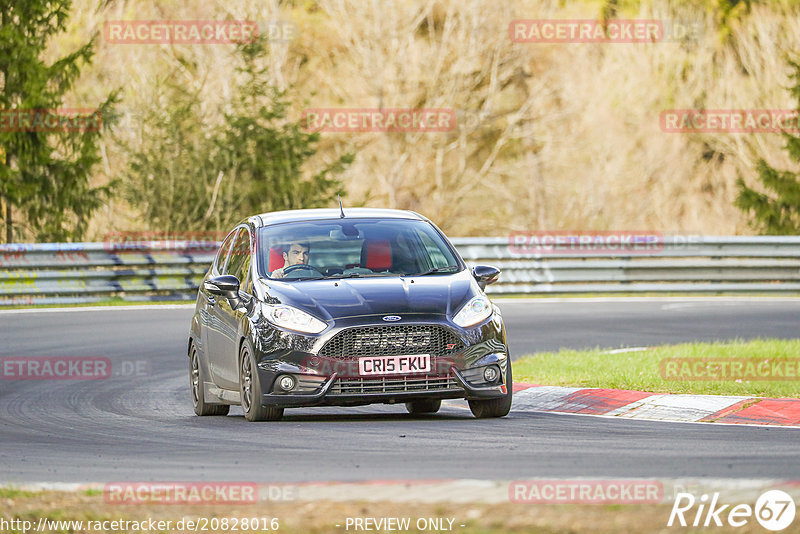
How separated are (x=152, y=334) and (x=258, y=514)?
13.8 metres

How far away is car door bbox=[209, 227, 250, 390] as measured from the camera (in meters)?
11.4

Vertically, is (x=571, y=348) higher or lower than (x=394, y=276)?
lower

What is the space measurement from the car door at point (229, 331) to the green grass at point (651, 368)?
309 centimetres

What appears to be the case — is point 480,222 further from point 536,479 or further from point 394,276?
point 536,479

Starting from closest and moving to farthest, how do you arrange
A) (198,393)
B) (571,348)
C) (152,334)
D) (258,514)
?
(258,514), (198,393), (571,348), (152,334)

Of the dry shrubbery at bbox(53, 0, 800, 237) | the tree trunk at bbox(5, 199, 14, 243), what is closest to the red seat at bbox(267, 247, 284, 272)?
the tree trunk at bbox(5, 199, 14, 243)

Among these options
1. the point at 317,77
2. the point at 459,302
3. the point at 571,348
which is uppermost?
the point at 317,77

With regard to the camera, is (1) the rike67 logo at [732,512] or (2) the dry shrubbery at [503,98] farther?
(2) the dry shrubbery at [503,98]

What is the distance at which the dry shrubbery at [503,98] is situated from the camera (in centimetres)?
4394

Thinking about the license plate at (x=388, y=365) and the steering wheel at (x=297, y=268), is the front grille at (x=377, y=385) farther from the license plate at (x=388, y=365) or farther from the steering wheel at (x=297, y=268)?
the steering wheel at (x=297, y=268)

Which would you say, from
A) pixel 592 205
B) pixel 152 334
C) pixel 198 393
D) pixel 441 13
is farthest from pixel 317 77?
pixel 198 393

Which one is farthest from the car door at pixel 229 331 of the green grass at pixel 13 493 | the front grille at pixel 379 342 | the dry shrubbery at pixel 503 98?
the dry shrubbery at pixel 503 98

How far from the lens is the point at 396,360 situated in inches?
412

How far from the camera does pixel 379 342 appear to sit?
10469 mm
